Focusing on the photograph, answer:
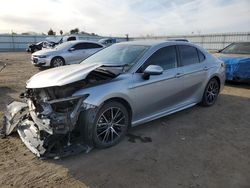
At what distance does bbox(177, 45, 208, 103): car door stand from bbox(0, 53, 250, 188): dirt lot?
2.53 feet

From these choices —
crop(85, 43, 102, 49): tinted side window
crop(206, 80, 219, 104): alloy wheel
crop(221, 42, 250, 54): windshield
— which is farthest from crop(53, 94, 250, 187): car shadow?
crop(85, 43, 102, 49): tinted side window

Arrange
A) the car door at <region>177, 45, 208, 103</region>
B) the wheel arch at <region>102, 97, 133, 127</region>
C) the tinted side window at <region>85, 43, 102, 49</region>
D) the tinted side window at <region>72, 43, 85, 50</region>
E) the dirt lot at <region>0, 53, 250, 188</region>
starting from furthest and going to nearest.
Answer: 1. the tinted side window at <region>85, 43, 102, 49</region>
2. the tinted side window at <region>72, 43, 85, 50</region>
3. the car door at <region>177, 45, 208, 103</region>
4. the wheel arch at <region>102, 97, 133, 127</region>
5. the dirt lot at <region>0, 53, 250, 188</region>

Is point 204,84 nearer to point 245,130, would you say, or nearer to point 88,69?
point 245,130

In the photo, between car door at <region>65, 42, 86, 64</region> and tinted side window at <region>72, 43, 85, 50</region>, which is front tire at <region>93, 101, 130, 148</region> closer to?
car door at <region>65, 42, 86, 64</region>

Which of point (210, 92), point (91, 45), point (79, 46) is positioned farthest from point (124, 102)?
point (91, 45)

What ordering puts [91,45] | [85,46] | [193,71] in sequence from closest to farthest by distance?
[193,71] < [85,46] < [91,45]

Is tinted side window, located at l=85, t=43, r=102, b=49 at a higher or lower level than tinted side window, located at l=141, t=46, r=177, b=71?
higher

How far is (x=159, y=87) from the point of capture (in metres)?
4.75

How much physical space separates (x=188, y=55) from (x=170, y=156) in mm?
2641

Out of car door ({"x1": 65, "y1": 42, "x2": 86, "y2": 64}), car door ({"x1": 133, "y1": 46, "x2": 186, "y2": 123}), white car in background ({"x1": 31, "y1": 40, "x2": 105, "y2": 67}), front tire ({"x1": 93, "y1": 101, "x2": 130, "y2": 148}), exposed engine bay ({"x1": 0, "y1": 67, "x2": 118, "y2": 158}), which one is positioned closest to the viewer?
exposed engine bay ({"x1": 0, "y1": 67, "x2": 118, "y2": 158})

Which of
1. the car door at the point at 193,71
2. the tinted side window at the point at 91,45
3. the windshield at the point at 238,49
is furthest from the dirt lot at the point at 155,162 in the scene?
the tinted side window at the point at 91,45

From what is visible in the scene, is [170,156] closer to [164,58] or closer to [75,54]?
[164,58]

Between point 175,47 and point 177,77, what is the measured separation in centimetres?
67

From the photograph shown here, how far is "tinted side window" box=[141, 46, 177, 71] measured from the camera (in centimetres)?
471
